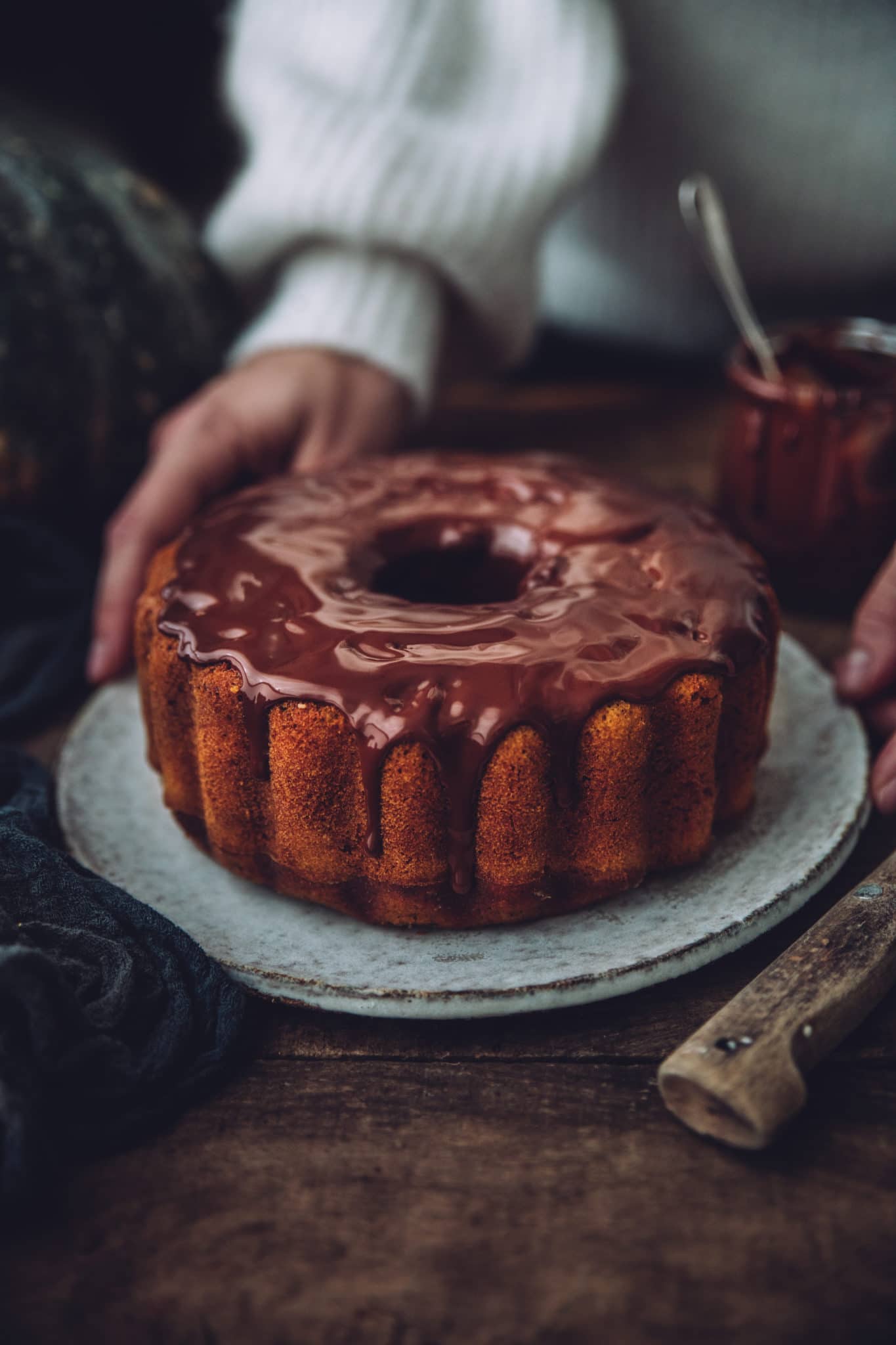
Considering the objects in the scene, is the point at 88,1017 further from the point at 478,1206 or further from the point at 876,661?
the point at 876,661

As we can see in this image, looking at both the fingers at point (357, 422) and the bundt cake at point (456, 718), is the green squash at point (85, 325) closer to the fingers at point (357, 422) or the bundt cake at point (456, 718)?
the fingers at point (357, 422)

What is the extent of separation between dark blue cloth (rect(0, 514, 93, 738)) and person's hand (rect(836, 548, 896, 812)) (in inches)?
35.2

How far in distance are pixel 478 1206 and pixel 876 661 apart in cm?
73

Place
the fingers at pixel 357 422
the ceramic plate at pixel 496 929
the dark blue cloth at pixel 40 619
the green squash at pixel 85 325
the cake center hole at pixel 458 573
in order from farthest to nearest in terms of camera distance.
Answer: the fingers at pixel 357 422 < the green squash at pixel 85 325 < the dark blue cloth at pixel 40 619 < the cake center hole at pixel 458 573 < the ceramic plate at pixel 496 929

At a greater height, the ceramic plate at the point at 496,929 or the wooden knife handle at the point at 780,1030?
the wooden knife handle at the point at 780,1030

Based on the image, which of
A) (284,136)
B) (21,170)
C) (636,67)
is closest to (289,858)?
(21,170)

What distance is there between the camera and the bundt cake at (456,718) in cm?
92

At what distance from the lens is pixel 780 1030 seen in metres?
0.78

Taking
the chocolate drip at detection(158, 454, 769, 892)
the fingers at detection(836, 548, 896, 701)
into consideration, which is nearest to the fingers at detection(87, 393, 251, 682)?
the chocolate drip at detection(158, 454, 769, 892)

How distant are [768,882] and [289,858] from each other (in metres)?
0.41

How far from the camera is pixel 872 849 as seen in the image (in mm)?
1088

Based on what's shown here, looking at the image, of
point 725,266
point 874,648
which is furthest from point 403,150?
point 874,648

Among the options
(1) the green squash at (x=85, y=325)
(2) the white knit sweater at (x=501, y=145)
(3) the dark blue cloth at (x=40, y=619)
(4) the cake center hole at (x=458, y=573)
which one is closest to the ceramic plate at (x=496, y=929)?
(3) the dark blue cloth at (x=40, y=619)

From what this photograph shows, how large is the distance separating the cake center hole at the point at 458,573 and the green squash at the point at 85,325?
0.57 meters
